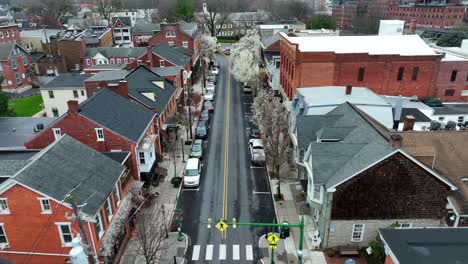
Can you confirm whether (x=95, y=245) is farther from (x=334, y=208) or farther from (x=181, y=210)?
(x=334, y=208)

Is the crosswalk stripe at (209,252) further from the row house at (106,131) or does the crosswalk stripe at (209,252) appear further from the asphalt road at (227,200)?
the row house at (106,131)

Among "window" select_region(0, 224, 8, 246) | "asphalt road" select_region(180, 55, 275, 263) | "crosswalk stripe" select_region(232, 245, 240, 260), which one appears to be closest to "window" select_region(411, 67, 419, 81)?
"asphalt road" select_region(180, 55, 275, 263)

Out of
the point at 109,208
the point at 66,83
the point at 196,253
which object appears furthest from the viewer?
the point at 66,83

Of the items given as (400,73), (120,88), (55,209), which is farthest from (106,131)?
(400,73)

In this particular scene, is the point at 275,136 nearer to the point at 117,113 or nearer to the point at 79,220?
the point at 117,113

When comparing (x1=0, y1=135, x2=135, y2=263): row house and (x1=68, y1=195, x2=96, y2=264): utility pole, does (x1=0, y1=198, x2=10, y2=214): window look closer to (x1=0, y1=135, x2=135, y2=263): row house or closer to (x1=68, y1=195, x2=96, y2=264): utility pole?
(x1=0, y1=135, x2=135, y2=263): row house
